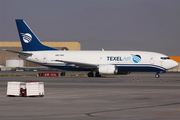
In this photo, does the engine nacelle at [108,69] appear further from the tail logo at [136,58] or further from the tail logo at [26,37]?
the tail logo at [26,37]

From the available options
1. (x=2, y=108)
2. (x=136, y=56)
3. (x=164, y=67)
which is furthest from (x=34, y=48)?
(x=2, y=108)

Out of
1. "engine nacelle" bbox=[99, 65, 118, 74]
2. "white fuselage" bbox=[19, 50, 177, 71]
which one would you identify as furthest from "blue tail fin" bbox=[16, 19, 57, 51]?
"engine nacelle" bbox=[99, 65, 118, 74]

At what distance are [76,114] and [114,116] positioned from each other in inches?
74.0

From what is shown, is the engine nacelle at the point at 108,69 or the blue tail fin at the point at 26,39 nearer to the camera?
the engine nacelle at the point at 108,69

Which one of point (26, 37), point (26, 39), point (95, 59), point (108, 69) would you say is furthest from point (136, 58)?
point (26, 37)

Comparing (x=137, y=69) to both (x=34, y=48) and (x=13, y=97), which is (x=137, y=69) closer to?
(x=34, y=48)

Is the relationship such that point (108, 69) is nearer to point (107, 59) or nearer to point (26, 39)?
point (107, 59)

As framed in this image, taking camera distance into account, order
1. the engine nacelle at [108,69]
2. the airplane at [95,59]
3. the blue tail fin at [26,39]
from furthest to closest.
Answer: the blue tail fin at [26,39], the airplane at [95,59], the engine nacelle at [108,69]

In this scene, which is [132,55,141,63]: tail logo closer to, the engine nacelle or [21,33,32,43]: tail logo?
the engine nacelle

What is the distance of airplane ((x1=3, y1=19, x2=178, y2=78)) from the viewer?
53.0m

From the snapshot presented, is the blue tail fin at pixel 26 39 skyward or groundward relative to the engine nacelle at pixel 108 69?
skyward

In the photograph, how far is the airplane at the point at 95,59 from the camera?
174 feet

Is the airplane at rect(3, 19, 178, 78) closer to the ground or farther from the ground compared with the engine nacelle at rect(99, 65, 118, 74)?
farther from the ground

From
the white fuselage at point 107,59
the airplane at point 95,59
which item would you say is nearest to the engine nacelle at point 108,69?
the airplane at point 95,59
